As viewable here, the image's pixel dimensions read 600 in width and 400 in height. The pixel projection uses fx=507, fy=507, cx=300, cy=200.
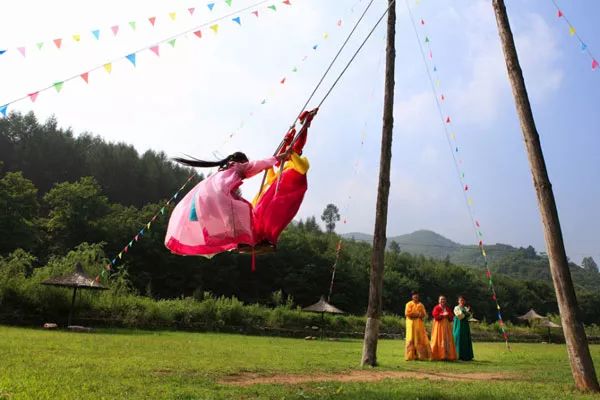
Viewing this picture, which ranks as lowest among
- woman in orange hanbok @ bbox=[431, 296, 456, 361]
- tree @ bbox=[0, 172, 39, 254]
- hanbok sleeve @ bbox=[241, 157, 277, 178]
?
woman in orange hanbok @ bbox=[431, 296, 456, 361]

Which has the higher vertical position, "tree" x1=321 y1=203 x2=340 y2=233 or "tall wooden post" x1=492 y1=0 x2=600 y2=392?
"tree" x1=321 y1=203 x2=340 y2=233

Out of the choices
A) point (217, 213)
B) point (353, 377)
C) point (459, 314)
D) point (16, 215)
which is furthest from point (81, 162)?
point (217, 213)

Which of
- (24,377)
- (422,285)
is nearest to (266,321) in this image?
(24,377)

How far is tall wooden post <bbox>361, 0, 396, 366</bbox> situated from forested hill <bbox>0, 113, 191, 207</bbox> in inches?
2050

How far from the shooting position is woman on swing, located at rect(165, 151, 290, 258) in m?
5.17

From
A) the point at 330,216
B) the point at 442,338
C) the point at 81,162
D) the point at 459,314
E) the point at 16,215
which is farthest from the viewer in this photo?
the point at 330,216

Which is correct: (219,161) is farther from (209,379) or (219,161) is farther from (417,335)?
(417,335)

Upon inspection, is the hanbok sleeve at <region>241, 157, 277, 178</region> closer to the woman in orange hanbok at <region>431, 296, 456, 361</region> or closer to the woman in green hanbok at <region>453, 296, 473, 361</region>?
the woman in orange hanbok at <region>431, 296, 456, 361</region>

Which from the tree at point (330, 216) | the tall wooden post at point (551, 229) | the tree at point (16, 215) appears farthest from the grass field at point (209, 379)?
the tree at point (330, 216)

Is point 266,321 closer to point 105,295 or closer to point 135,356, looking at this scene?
point 105,295

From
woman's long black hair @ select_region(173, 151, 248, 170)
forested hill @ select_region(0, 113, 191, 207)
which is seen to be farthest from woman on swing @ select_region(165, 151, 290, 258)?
forested hill @ select_region(0, 113, 191, 207)

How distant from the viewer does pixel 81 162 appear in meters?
59.1

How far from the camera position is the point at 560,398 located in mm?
6180

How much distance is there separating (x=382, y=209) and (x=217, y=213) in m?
6.50
